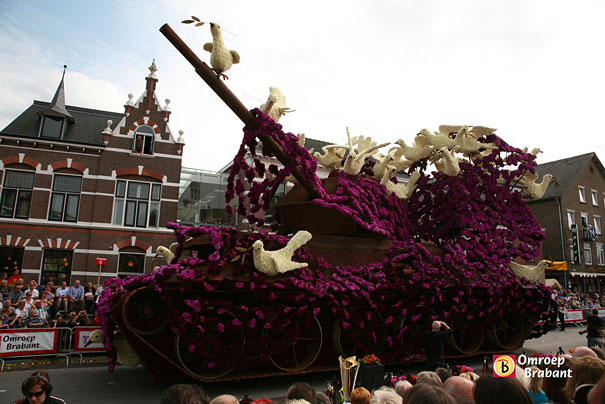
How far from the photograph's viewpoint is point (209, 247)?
23.7 feet

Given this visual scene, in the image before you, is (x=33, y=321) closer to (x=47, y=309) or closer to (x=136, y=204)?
(x=47, y=309)

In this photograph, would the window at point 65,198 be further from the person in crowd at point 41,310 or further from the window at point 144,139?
the person in crowd at point 41,310

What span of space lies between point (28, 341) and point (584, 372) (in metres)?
9.64

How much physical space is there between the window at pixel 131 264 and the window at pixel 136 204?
3.94 feet

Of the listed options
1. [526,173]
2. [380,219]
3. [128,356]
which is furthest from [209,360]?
[526,173]

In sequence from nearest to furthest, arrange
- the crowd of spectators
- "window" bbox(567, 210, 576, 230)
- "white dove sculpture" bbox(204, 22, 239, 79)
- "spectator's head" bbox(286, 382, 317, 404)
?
"spectator's head" bbox(286, 382, 317, 404) < "white dove sculpture" bbox(204, 22, 239, 79) < the crowd of spectators < "window" bbox(567, 210, 576, 230)

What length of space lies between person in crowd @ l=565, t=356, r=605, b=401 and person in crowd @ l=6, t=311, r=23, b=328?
33.3ft

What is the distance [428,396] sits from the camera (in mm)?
2215

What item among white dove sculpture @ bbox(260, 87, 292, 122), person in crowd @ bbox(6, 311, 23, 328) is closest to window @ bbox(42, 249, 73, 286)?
person in crowd @ bbox(6, 311, 23, 328)

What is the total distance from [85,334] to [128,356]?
363 centimetres

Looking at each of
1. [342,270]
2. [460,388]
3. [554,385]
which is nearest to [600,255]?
[342,270]

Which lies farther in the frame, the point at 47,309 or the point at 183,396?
the point at 47,309

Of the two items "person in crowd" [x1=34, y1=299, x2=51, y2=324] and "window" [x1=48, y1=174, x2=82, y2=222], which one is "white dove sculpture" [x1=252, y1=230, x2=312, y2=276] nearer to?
"person in crowd" [x1=34, y1=299, x2=51, y2=324]

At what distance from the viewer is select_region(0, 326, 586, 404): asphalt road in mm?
6266
